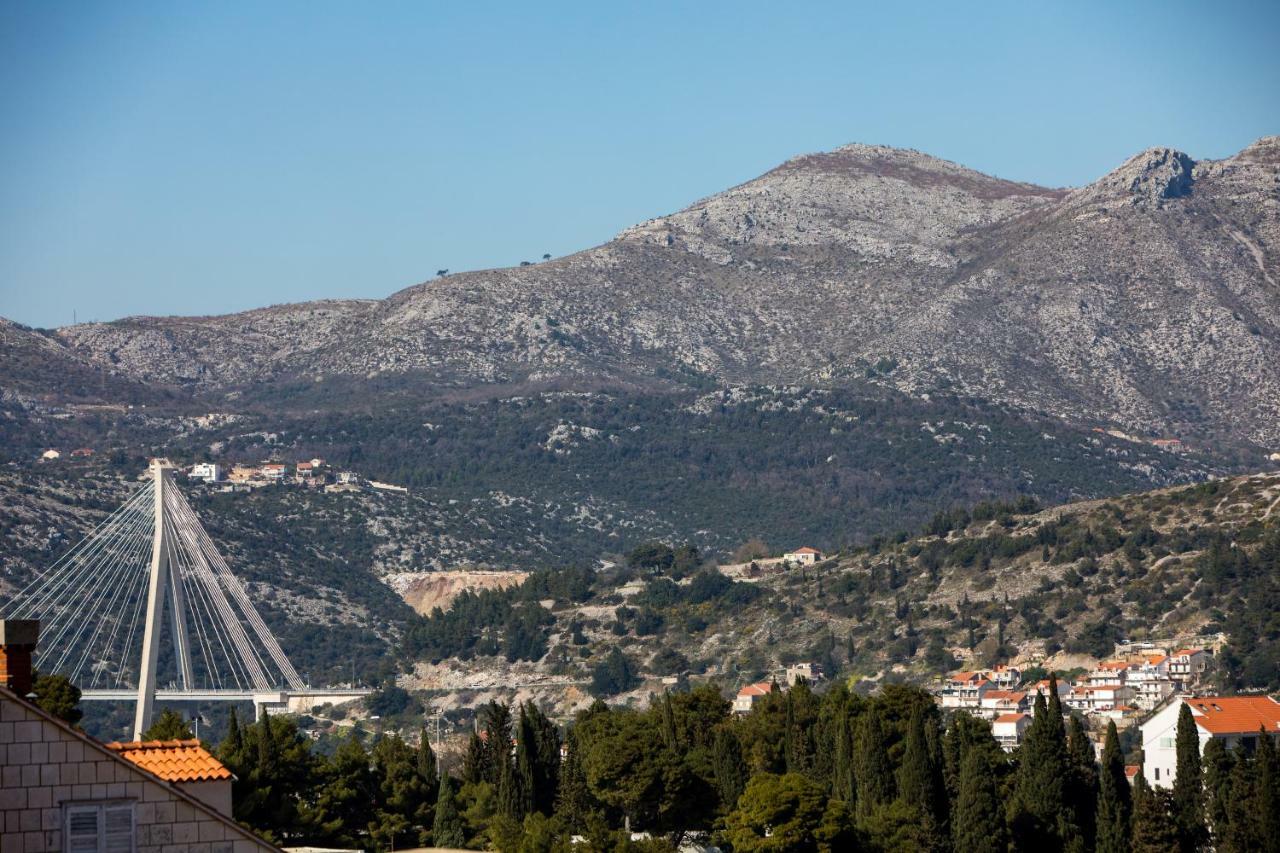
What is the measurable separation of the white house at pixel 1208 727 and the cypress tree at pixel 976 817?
2639 centimetres

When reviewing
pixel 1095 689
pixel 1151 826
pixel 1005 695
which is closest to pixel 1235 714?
pixel 1005 695

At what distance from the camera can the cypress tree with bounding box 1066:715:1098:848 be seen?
6512cm

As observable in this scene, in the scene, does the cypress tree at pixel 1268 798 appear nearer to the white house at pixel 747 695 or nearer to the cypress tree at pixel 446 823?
the cypress tree at pixel 446 823

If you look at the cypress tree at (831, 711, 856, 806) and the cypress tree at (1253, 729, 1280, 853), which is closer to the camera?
the cypress tree at (1253, 729, 1280, 853)

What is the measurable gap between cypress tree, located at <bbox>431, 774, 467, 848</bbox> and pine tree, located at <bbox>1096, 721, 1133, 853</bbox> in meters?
18.3

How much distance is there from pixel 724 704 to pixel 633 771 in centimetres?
1984

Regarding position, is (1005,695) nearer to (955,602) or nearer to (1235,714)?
(1235,714)

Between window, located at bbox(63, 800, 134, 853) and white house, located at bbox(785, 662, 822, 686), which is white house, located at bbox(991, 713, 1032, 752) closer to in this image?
white house, located at bbox(785, 662, 822, 686)

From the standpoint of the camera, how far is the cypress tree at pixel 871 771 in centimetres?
6028

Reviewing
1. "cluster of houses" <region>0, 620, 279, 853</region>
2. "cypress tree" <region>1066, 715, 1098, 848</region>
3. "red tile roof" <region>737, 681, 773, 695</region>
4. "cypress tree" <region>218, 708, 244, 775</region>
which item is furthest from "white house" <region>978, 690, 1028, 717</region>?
"cluster of houses" <region>0, 620, 279, 853</region>

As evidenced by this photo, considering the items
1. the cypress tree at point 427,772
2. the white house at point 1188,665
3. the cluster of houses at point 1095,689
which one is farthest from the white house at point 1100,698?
the cypress tree at point 427,772

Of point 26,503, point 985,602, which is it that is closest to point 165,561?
point 985,602

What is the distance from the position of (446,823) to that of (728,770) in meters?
9.66

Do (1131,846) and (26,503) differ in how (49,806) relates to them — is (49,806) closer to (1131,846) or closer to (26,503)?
(1131,846)
